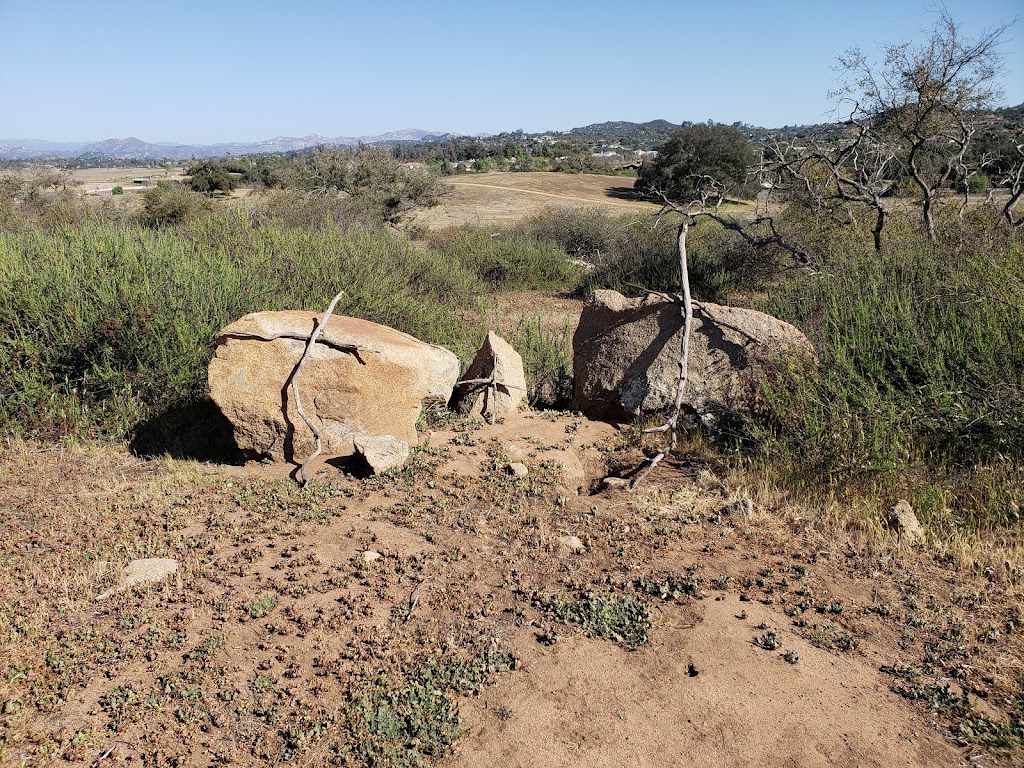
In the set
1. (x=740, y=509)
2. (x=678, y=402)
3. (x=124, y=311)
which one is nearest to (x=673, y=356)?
(x=678, y=402)

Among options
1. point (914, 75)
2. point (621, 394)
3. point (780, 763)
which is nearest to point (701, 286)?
point (914, 75)

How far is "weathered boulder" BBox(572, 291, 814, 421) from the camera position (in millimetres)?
5496

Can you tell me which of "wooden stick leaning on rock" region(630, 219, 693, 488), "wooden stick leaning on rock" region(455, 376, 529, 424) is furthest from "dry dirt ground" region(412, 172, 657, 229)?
"wooden stick leaning on rock" region(630, 219, 693, 488)

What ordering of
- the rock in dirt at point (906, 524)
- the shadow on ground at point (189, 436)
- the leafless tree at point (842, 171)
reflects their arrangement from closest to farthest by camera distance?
the rock in dirt at point (906, 524) < the shadow on ground at point (189, 436) < the leafless tree at point (842, 171)

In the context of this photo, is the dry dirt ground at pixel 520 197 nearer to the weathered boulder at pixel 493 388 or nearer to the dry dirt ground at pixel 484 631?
the weathered boulder at pixel 493 388

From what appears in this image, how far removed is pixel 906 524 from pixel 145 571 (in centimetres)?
438

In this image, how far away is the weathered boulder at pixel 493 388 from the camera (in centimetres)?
604

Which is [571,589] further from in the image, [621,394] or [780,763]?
[621,394]

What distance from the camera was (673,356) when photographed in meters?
5.68

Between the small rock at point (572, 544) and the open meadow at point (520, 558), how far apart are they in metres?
0.07

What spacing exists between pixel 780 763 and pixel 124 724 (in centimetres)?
253

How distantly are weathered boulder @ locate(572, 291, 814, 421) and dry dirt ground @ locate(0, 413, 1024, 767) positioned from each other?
1.03 metres

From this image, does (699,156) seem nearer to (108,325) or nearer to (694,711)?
(108,325)

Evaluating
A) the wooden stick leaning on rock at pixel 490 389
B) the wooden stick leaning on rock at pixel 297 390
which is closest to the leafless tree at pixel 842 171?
the wooden stick leaning on rock at pixel 490 389
